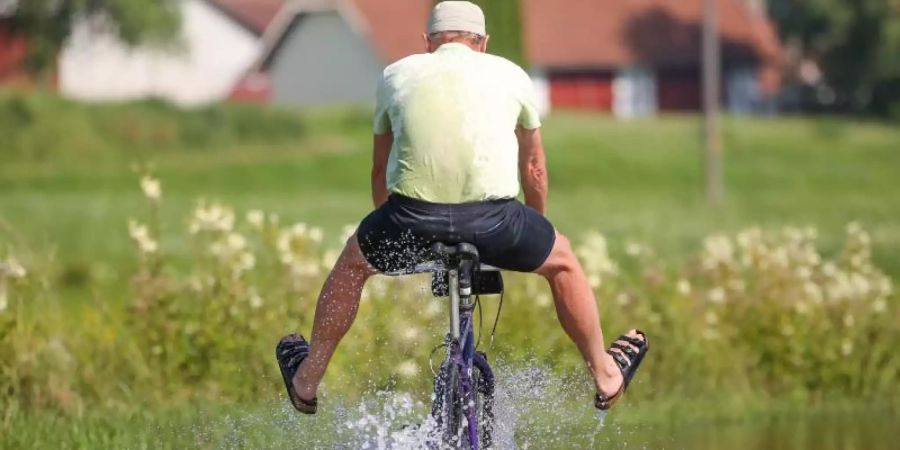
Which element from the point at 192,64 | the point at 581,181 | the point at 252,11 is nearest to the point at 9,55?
the point at 192,64

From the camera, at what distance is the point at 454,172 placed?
7.12 metres

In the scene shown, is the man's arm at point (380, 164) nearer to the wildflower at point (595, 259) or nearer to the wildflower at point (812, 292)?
the wildflower at point (595, 259)

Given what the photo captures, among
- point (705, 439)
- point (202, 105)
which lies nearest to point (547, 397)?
point (705, 439)

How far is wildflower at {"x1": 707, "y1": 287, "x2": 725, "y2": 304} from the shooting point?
12.6 metres

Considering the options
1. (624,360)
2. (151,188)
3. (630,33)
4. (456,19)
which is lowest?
(630,33)

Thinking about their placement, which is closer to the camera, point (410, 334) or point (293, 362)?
point (293, 362)

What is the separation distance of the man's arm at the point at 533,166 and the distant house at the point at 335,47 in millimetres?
60763

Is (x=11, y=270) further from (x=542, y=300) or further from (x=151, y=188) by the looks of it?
(x=542, y=300)

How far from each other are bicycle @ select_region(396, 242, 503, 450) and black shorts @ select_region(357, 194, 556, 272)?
0.18 ft

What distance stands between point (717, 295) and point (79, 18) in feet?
173

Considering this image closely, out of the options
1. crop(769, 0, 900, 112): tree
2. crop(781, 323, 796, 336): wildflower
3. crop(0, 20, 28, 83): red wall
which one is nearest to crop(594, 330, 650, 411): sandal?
crop(781, 323, 796, 336): wildflower

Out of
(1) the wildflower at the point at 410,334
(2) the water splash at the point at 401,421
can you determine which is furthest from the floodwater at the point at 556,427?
(1) the wildflower at the point at 410,334

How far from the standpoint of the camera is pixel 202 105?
162 feet

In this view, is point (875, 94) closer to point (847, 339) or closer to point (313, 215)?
point (313, 215)
